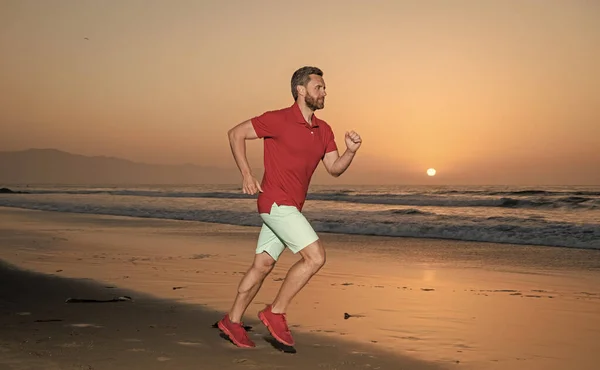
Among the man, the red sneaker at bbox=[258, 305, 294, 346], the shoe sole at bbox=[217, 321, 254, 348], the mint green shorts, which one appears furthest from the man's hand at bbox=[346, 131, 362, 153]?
the shoe sole at bbox=[217, 321, 254, 348]

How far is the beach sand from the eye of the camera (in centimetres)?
507

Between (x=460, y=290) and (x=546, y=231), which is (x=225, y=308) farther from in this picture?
(x=546, y=231)

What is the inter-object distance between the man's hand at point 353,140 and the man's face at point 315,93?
0.29 m

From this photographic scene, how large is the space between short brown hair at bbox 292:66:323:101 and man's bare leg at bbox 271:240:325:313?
3.67 feet

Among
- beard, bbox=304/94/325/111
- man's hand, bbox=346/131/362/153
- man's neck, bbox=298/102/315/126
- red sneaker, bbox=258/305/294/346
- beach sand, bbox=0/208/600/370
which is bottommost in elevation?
beach sand, bbox=0/208/600/370

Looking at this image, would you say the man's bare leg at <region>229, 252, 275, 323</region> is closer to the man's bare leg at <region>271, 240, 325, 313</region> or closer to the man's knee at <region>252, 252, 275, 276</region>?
the man's knee at <region>252, 252, 275, 276</region>

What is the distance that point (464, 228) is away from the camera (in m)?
19.0

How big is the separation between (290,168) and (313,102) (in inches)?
20.0

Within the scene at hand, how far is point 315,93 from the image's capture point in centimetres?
529

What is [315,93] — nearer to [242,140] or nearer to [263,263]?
[242,140]

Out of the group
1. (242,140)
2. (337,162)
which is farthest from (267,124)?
(337,162)

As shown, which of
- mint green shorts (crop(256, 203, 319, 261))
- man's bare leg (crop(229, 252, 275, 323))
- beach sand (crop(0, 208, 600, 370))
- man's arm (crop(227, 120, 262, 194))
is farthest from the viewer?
man's bare leg (crop(229, 252, 275, 323))

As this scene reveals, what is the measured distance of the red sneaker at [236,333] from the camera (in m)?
5.35

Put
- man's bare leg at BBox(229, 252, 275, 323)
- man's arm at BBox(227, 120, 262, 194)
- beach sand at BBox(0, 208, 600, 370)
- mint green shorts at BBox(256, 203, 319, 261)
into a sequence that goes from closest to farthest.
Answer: beach sand at BBox(0, 208, 600, 370)
mint green shorts at BBox(256, 203, 319, 261)
man's arm at BBox(227, 120, 262, 194)
man's bare leg at BBox(229, 252, 275, 323)
